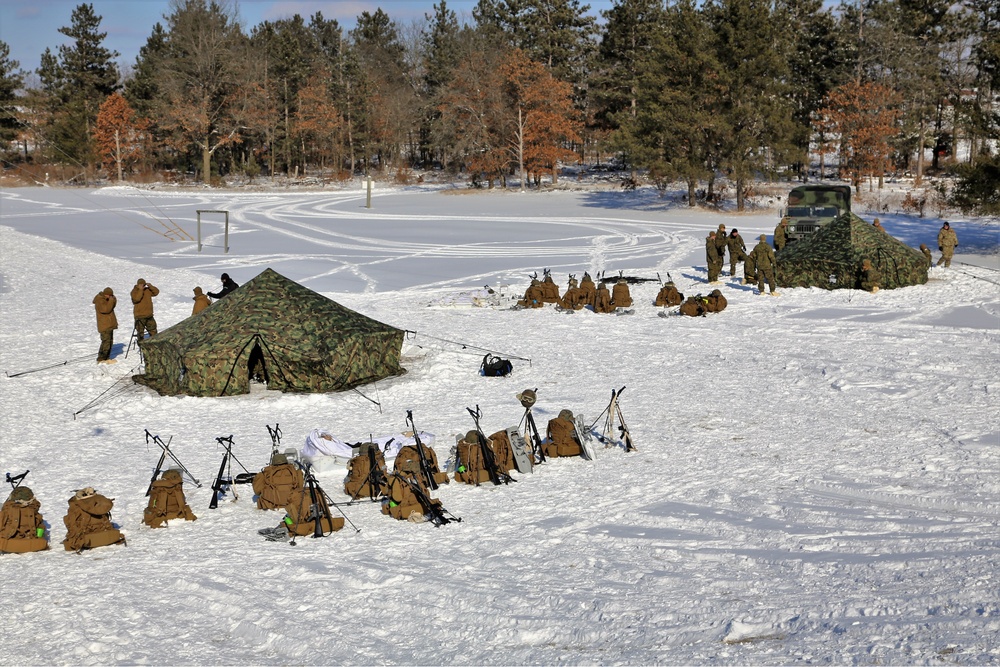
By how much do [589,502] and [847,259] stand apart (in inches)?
626

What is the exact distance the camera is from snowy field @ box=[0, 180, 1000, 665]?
7.94 metres

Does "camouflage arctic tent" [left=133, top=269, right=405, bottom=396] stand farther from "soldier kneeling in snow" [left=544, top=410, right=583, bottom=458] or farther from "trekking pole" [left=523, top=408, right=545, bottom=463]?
"soldier kneeling in snow" [left=544, top=410, right=583, bottom=458]

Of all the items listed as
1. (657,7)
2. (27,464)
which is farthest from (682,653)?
(657,7)

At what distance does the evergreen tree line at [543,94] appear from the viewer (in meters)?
49.5

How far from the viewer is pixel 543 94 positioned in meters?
64.2

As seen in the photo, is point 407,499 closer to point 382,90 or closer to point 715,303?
point 715,303

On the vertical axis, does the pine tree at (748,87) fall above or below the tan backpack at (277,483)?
above

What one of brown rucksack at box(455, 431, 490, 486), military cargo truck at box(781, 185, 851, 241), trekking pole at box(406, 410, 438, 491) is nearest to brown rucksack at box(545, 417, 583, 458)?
brown rucksack at box(455, 431, 490, 486)

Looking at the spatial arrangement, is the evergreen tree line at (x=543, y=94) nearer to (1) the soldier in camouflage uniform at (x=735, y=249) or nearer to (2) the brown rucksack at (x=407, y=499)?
(1) the soldier in camouflage uniform at (x=735, y=249)

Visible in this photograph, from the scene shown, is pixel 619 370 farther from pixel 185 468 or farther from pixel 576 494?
pixel 185 468

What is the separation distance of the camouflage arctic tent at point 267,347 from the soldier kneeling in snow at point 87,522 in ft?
20.2

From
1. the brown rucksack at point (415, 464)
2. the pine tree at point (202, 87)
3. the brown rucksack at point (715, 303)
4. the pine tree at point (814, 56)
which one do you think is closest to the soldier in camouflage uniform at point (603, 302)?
the brown rucksack at point (715, 303)

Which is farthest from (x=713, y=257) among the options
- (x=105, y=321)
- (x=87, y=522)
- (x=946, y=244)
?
(x=87, y=522)

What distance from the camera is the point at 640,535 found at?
10195 millimetres
